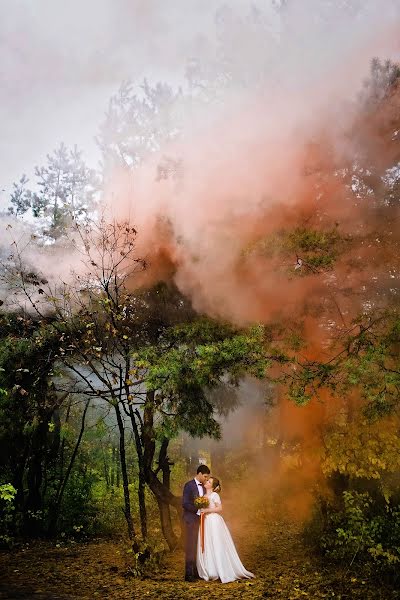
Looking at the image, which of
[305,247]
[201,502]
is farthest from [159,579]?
[305,247]

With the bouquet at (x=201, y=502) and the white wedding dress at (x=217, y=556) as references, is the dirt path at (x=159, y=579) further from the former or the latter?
the bouquet at (x=201, y=502)

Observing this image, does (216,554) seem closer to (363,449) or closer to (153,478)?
(153,478)

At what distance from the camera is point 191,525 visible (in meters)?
6.79

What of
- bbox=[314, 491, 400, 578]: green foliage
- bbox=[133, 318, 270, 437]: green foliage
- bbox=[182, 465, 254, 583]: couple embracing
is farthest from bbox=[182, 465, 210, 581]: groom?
bbox=[314, 491, 400, 578]: green foliage

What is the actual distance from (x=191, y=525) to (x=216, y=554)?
60 cm

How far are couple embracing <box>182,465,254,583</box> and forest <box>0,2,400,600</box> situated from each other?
0.28m

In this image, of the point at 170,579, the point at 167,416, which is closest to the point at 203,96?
the point at 167,416

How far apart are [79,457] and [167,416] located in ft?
24.3

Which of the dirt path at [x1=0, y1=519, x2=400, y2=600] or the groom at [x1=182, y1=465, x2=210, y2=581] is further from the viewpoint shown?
the groom at [x1=182, y1=465, x2=210, y2=581]

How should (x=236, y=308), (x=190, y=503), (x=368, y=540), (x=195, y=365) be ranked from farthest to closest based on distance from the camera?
(x=236, y=308) → (x=190, y=503) → (x=368, y=540) → (x=195, y=365)

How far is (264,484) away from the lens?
16938 mm

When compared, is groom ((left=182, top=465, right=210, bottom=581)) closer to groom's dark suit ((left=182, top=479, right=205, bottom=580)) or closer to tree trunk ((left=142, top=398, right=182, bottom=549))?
groom's dark suit ((left=182, top=479, right=205, bottom=580))

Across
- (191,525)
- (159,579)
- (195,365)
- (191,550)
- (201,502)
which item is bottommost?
(159,579)

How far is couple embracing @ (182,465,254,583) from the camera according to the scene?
21.7 feet
